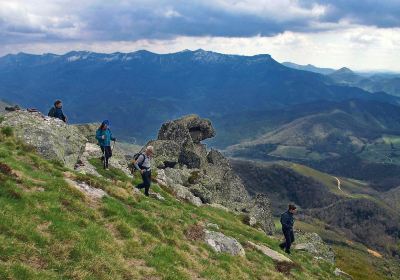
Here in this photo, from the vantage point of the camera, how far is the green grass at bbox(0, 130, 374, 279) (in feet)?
58.9

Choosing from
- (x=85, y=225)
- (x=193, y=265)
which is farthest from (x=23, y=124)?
(x=193, y=265)

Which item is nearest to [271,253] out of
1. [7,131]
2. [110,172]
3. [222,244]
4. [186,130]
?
[222,244]

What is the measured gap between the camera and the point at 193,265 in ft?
79.6

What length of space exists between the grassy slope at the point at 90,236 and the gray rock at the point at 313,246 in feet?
55.3

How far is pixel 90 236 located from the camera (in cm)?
2147

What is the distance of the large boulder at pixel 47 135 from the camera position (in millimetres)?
36094

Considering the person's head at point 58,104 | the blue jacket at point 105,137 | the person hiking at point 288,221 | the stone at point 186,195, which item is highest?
the person's head at point 58,104

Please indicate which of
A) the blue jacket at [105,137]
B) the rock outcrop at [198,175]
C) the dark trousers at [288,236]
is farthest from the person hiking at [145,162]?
the rock outcrop at [198,175]

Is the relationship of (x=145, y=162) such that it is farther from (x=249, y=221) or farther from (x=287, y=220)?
(x=249, y=221)

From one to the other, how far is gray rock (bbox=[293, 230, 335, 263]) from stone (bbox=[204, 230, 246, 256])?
64.1ft

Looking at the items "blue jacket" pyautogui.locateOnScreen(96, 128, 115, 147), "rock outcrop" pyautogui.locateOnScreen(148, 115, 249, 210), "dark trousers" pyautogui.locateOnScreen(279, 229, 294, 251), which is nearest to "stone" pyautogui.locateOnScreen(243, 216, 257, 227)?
"rock outcrop" pyautogui.locateOnScreen(148, 115, 249, 210)

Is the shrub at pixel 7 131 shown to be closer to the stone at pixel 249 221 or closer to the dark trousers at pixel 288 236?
the dark trousers at pixel 288 236

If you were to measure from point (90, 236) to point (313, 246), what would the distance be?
36894 millimetres

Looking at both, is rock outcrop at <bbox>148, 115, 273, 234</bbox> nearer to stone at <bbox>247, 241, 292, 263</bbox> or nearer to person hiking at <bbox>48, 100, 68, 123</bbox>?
person hiking at <bbox>48, 100, 68, 123</bbox>
